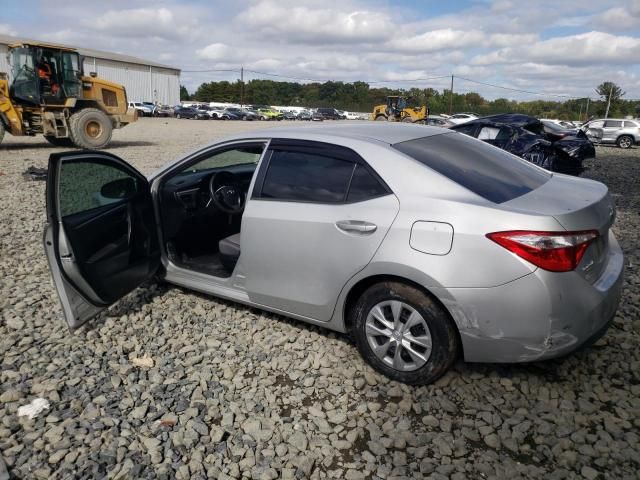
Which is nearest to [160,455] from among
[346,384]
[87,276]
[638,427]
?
[346,384]

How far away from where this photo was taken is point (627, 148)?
75.4 ft

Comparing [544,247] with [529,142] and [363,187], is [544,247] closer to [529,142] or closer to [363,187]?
[363,187]

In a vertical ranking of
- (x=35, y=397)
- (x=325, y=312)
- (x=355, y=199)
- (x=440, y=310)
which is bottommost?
(x=35, y=397)

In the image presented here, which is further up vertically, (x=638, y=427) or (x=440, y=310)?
(x=440, y=310)

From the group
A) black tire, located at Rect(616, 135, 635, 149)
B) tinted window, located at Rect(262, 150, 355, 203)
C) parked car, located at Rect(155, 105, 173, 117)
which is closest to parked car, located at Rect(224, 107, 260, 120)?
parked car, located at Rect(155, 105, 173, 117)

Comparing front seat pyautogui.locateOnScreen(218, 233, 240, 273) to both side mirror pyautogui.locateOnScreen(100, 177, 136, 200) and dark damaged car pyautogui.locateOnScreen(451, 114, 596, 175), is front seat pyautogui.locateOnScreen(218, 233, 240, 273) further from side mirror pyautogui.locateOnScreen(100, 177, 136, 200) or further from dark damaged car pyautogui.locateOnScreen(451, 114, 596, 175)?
dark damaged car pyautogui.locateOnScreen(451, 114, 596, 175)

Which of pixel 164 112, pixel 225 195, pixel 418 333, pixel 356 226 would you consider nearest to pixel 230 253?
pixel 225 195

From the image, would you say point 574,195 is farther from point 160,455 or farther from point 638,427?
point 160,455

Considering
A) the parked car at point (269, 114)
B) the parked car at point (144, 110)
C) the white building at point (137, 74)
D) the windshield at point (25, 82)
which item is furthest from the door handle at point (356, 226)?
the white building at point (137, 74)

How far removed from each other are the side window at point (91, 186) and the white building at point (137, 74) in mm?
57414

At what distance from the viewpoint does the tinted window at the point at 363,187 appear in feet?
9.99

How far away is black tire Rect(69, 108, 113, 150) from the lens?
48.4 feet

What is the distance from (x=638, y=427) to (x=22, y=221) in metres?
7.18

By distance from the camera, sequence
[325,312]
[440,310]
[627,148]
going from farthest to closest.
→ [627,148] → [325,312] → [440,310]
